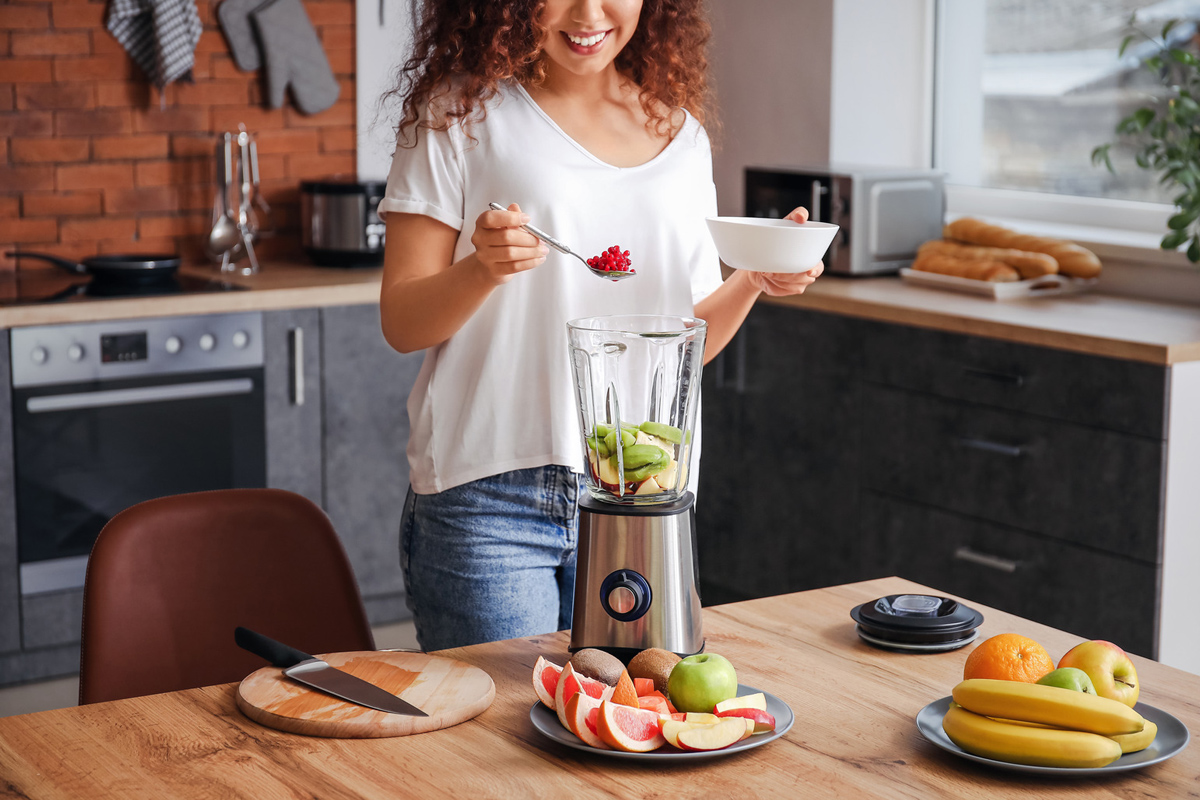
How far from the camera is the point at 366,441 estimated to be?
319 centimetres

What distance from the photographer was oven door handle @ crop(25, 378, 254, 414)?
2.78m

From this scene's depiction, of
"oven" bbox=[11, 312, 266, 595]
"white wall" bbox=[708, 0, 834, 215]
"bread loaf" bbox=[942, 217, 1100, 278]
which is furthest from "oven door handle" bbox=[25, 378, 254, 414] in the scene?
"bread loaf" bbox=[942, 217, 1100, 278]

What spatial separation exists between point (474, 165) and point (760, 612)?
0.56m

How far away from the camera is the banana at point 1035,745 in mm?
971

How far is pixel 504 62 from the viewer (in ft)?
4.67

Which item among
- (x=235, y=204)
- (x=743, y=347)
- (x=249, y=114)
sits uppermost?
(x=249, y=114)

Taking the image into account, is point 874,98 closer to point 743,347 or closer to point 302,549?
point 743,347

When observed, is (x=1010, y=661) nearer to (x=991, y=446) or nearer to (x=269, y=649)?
(x=269, y=649)

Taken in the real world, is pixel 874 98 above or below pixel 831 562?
above

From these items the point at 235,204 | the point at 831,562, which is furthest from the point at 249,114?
the point at 831,562

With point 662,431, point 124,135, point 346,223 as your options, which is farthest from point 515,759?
point 124,135

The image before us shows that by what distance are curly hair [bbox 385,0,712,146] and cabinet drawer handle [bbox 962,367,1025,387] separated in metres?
1.14

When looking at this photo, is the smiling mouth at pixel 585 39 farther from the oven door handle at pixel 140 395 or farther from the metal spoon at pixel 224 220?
the metal spoon at pixel 224 220

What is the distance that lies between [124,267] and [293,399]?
46 cm
